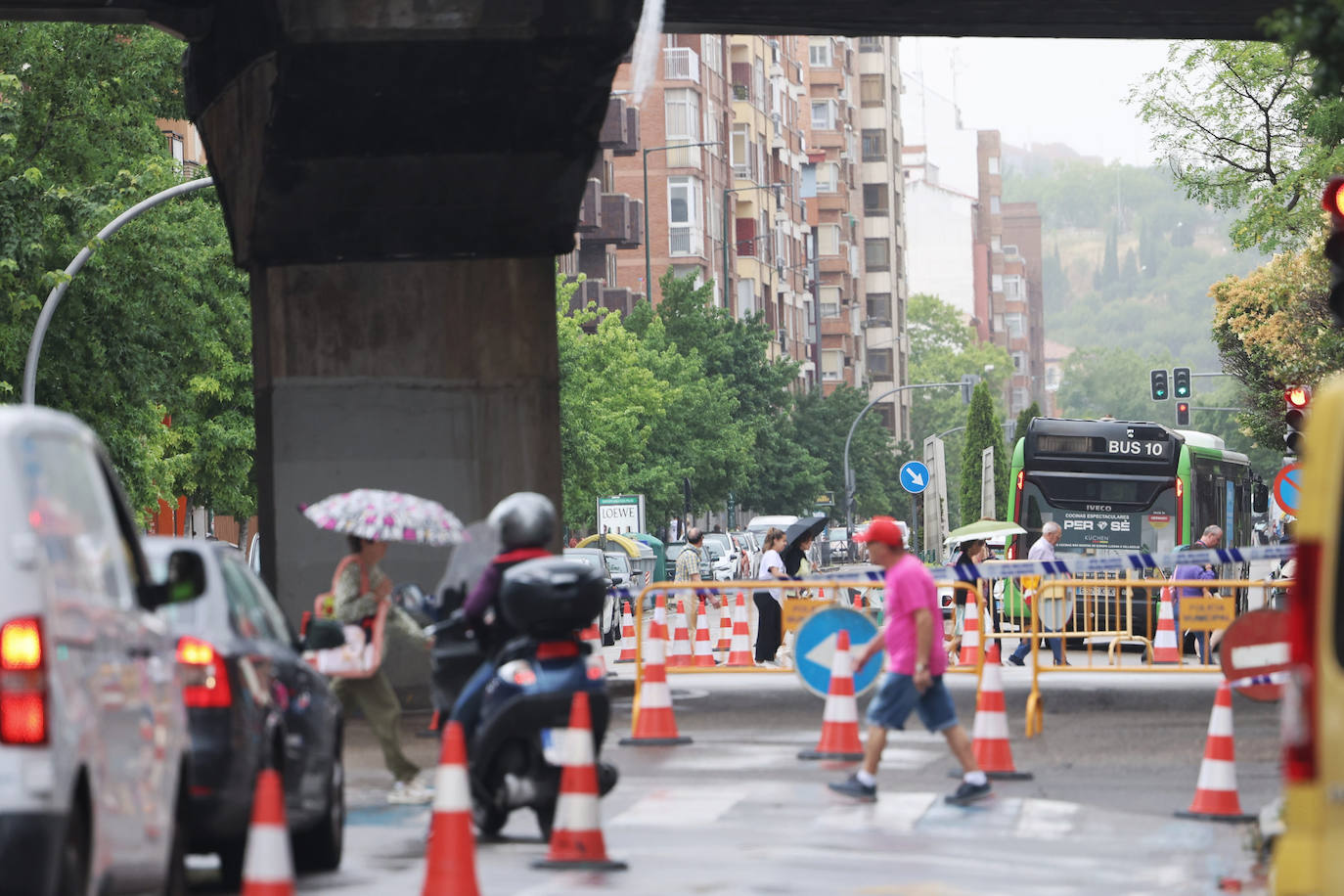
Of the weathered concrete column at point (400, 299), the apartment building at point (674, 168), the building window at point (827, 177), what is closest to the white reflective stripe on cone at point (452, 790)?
the weathered concrete column at point (400, 299)

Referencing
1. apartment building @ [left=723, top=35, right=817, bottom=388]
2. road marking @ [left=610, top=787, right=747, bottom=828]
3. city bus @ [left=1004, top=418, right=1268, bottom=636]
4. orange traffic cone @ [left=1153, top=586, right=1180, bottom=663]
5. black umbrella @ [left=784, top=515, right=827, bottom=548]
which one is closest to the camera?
road marking @ [left=610, top=787, right=747, bottom=828]

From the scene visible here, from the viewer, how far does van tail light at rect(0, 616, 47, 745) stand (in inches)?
250

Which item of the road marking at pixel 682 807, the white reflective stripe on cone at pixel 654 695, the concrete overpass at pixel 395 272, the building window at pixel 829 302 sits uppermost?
the building window at pixel 829 302

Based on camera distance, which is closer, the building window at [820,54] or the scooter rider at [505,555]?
the scooter rider at [505,555]

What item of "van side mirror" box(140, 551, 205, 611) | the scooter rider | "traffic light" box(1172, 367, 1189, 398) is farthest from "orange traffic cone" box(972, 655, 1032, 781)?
"traffic light" box(1172, 367, 1189, 398)

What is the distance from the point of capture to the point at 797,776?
14625 mm

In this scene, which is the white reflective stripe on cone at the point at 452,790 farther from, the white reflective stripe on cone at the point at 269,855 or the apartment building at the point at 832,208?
the apartment building at the point at 832,208

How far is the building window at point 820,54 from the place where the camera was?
427ft

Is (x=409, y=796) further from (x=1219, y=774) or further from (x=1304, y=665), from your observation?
(x=1304, y=665)

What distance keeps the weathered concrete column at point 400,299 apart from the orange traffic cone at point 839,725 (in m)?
4.05

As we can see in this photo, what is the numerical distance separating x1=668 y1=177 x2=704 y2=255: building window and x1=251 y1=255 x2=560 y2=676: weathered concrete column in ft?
247

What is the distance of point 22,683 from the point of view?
638 cm

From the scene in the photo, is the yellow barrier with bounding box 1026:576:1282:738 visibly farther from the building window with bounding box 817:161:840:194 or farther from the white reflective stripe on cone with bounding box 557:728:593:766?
the building window with bounding box 817:161:840:194

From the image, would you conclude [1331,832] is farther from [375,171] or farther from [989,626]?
[989,626]
